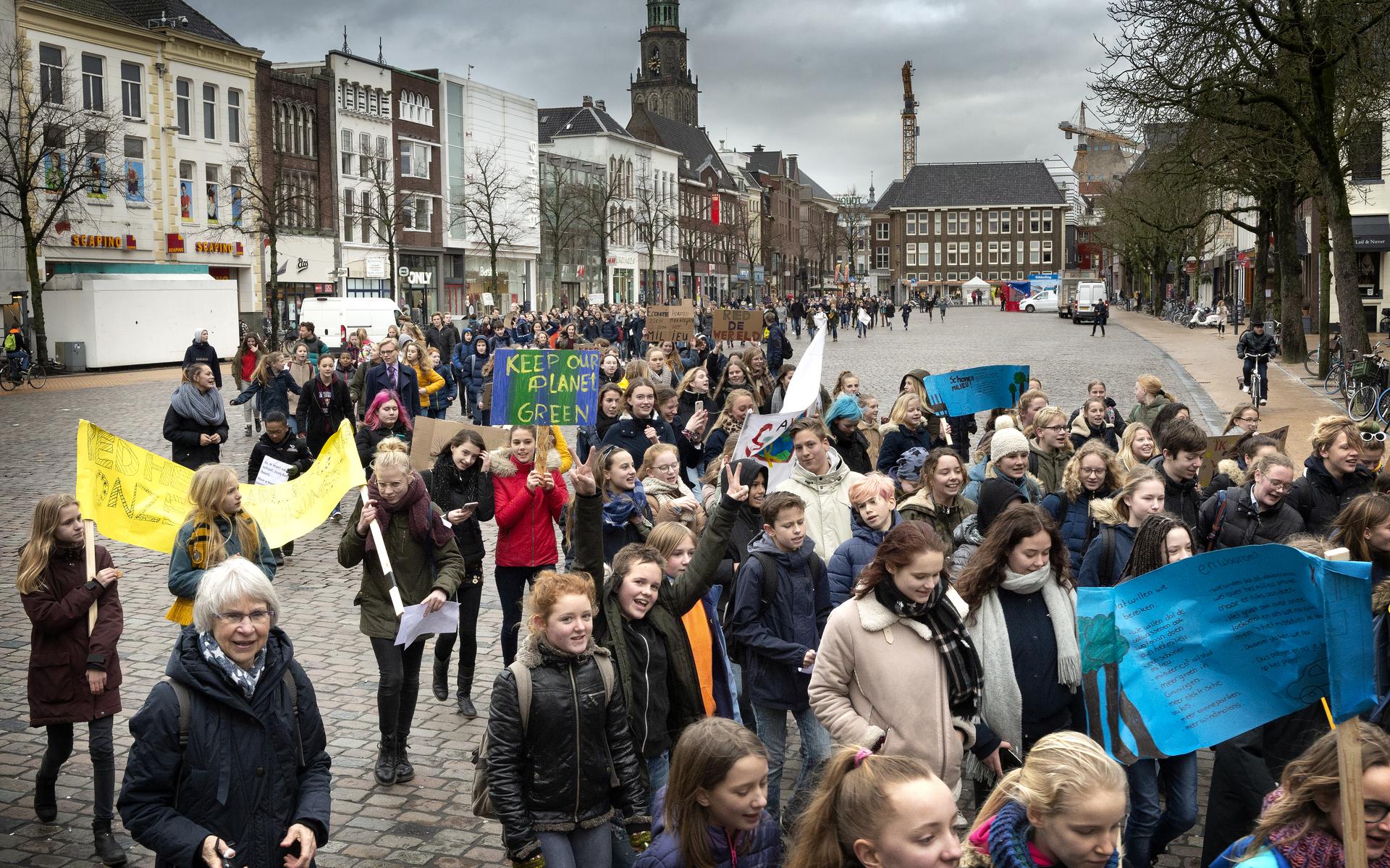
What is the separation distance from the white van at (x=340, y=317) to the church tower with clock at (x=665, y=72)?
100571 millimetres

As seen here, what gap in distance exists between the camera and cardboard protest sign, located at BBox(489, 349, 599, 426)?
757 centimetres

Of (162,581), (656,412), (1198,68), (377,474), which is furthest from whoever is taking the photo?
(1198,68)

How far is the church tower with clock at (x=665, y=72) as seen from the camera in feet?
445

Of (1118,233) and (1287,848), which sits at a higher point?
(1118,233)

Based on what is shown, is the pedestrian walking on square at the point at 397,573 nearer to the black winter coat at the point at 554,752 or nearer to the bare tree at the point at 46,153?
the black winter coat at the point at 554,752

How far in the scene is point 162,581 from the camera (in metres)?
11.8

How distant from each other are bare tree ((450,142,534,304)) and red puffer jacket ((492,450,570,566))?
198ft

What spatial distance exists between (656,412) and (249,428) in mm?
12338

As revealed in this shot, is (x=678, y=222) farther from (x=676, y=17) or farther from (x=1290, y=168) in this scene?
(x=1290, y=168)

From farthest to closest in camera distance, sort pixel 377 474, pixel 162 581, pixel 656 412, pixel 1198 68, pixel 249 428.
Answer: pixel 1198 68, pixel 249 428, pixel 162 581, pixel 656 412, pixel 377 474

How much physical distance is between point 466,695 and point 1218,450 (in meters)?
5.93

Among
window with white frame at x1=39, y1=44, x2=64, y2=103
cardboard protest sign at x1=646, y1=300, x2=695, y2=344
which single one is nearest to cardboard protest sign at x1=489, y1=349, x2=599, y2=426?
cardboard protest sign at x1=646, y1=300, x2=695, y2=344

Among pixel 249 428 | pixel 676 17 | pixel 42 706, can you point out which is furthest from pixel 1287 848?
pixel 676 17

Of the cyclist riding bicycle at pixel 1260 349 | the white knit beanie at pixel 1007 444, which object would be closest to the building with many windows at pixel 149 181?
the cyclist riding bicycle at pixel 1260 349
